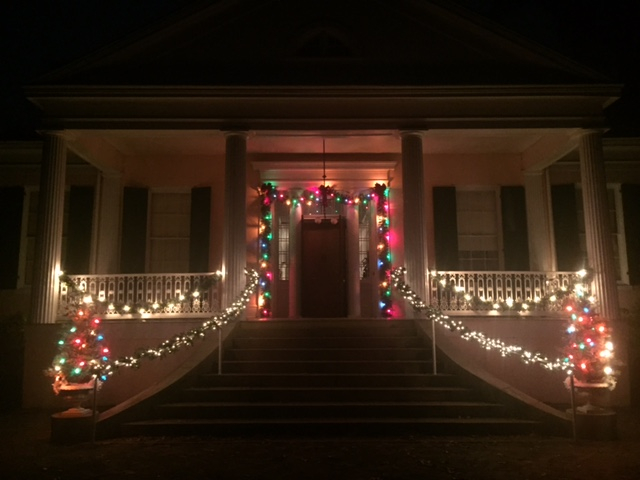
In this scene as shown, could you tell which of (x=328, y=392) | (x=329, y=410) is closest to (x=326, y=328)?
(x=328, y=392)

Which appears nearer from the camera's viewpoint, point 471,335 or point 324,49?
point 471,335

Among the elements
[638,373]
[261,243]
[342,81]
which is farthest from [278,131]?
[638,373]

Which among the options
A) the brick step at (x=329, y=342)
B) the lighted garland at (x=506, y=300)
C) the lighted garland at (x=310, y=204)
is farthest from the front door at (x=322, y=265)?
the brick step at (x=329, y=342)

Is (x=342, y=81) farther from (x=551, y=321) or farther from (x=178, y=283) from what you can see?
(x=551, y=321)

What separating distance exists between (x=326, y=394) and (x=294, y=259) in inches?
198

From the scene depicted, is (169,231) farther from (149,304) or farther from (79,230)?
(149,304)

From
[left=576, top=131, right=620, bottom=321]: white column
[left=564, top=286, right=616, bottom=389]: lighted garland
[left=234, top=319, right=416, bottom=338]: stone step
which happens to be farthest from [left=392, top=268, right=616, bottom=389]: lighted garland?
[left=234, top=319, right=416, bottom=338]: stone step

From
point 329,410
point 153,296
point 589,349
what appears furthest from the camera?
point 153,296

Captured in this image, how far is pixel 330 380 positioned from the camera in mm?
8273

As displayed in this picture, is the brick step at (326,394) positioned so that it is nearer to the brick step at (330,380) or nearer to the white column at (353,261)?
the brick step at (330,380)

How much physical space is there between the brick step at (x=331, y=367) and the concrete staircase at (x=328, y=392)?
0.05 feet

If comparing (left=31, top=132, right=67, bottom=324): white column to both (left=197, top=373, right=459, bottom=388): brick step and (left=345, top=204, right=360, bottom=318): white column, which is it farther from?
(left=345, top=204, right=360, bottom=318): white column

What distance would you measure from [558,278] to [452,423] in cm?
455

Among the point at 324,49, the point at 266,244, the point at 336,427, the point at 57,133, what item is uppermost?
the point at 324,49
